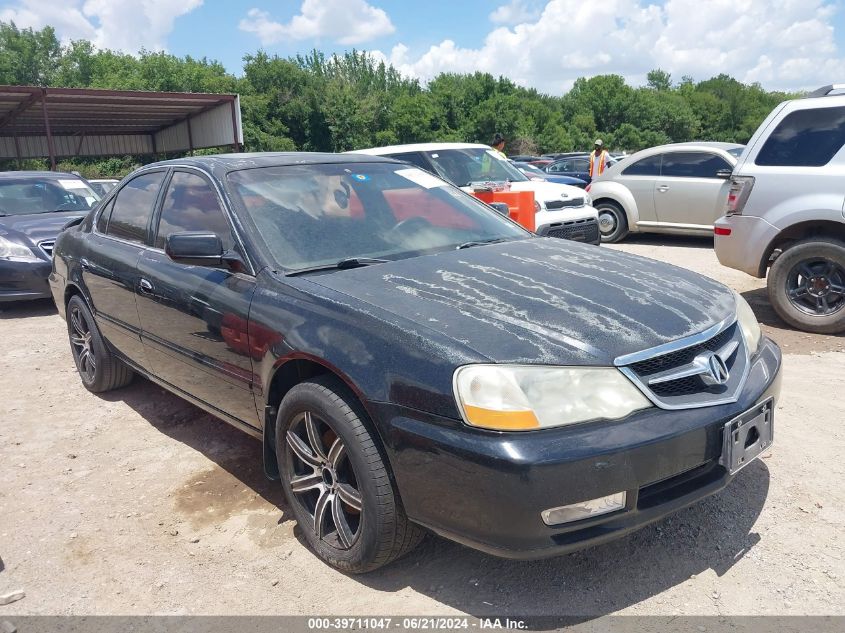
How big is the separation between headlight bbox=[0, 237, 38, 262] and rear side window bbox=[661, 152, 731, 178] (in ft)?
29.0

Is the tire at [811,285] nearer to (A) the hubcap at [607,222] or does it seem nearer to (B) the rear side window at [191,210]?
(B) the rear side window at [191,210]

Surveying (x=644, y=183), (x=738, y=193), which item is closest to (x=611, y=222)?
(x=644, y=183)

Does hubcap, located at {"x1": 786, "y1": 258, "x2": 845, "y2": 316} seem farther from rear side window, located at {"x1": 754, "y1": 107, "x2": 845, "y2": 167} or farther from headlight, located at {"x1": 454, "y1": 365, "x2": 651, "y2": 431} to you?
headlight, located at {"x1": 454, "y1": 365, "x2": 651, "y2": 431}

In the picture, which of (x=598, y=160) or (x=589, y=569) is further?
(x=598, y=160)

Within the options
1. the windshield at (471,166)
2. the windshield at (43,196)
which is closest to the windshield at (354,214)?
the windshield at (471,166)

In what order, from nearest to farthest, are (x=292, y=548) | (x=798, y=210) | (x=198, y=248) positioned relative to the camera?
(x=292, y=548) < (x=198, y=248) < (x=798, y=210)

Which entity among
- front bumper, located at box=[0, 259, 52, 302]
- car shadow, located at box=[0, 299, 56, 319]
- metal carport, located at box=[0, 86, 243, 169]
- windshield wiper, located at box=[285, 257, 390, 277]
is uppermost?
metal carport, located at box=[0, 86, 243, 169]

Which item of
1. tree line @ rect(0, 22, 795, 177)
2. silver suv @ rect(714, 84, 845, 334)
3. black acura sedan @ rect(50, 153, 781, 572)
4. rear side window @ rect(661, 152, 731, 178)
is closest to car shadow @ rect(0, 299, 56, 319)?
black acura sedan @ rect(50, 153, 781, 572)

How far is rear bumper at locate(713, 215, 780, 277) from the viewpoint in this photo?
236 inches

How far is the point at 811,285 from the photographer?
232 inches

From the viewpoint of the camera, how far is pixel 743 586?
2.62 metres

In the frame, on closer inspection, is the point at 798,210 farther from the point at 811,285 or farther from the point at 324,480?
the point at 324,480

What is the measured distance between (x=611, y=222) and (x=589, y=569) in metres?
9.28

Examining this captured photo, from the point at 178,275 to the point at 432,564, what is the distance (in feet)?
6.61
